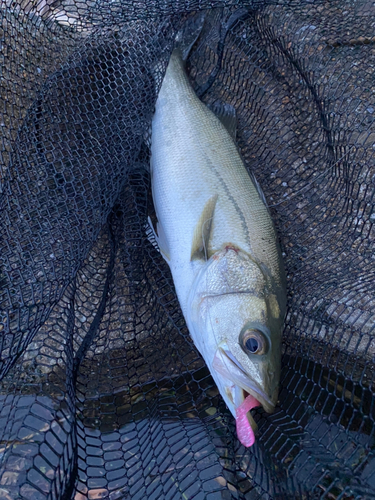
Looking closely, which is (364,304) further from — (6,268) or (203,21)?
(203,21)

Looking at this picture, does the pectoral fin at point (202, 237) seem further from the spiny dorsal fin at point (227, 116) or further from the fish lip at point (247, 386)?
the spiny dorsal fin at point (227, 116)

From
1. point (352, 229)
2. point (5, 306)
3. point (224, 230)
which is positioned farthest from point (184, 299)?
point (352, 229)

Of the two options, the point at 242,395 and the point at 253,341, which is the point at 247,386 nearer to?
the point at 242,395

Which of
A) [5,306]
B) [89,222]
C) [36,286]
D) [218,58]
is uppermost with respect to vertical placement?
[218,58]

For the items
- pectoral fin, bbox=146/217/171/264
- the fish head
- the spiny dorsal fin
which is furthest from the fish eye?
the spiny dorsal fin

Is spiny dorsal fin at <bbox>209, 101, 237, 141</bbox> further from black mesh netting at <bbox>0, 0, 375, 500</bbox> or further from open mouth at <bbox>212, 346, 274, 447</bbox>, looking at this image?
open mouth at <bbox>212, 346, 274, 447</bbox>

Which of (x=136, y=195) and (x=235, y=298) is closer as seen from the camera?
(x=235, y=298)

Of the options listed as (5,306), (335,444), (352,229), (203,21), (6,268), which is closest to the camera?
(335,444)
